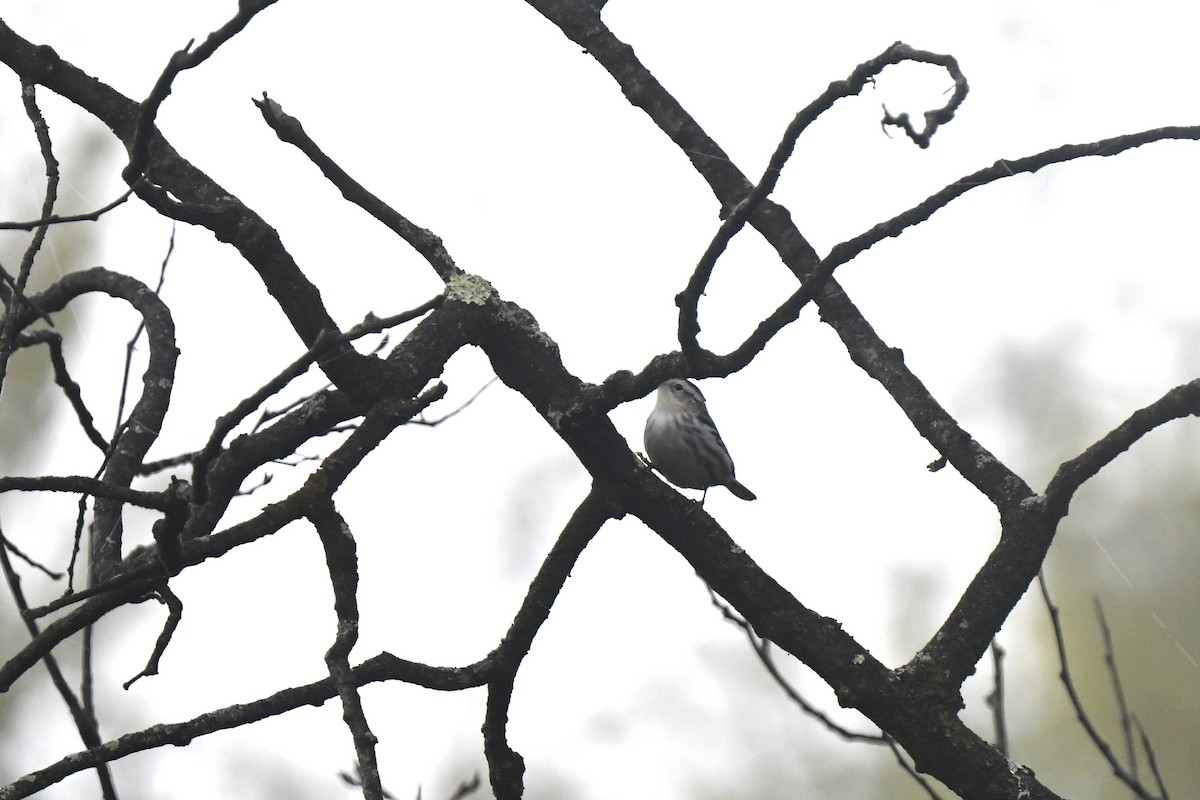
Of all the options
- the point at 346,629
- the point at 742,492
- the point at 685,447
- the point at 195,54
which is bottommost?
the point at 346,629

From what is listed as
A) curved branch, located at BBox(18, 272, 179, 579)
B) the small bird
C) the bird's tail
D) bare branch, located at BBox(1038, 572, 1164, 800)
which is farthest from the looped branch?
the bird's tail

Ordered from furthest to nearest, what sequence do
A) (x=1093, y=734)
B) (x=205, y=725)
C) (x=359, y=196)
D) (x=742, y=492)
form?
1. (x=742, y=492)
2. (x=359, y=196)
3. (x=1093, y=734)
4. (x=205, y=725)

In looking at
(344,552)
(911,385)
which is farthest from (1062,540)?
(344,552)

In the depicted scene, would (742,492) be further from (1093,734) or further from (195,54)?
(195,54)

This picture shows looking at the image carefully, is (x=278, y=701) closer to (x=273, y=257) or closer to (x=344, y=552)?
(x=344, y=552)

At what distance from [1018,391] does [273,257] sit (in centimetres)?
1309

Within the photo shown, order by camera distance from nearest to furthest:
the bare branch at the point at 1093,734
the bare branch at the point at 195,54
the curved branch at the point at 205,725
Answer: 1. the bare branch at the point at 195,54
2. the curved branch at the point at 205,725
3. the bare branch at the point at 1093,734

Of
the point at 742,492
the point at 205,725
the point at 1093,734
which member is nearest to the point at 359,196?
the point at 205,725

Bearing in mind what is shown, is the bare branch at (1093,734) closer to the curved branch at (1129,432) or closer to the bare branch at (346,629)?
the curved branch at (1129,432)

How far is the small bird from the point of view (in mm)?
5160

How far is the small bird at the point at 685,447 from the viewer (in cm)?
516

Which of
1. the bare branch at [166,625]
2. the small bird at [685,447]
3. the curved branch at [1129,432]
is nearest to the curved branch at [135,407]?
the bare branch at [166,625]

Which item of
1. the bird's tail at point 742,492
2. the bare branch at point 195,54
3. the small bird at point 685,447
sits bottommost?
the bare branch at point 195,54

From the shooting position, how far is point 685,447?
520 centimetres
